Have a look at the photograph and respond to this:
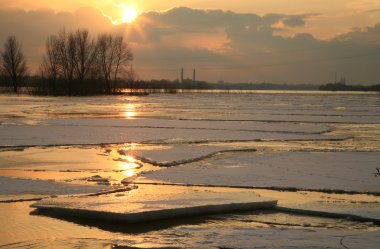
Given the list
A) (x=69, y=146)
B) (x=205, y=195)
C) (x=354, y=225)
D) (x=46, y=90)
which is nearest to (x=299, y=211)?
(x=354, y=225)

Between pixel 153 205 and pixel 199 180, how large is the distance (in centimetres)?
223

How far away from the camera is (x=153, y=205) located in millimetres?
6637

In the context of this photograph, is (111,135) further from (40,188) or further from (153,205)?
(153,205)

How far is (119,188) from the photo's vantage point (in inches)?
314

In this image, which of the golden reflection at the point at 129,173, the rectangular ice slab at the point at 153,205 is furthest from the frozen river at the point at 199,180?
the rectangular ice slab at the point at 153,205

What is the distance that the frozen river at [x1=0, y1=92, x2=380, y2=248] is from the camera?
5543mm

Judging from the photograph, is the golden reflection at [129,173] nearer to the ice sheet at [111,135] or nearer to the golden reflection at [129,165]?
the golden reflection at [129,165]

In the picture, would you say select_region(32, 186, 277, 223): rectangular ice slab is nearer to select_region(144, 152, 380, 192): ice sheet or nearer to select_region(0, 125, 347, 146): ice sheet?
select_region(144, 152, 380, 192): ice sheet

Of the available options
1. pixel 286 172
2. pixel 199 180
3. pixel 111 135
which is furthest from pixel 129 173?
pixel 111 135

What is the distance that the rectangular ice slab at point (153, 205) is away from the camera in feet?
20.8

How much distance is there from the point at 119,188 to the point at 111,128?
11.1m

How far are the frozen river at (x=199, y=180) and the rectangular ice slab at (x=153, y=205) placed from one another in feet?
0.49

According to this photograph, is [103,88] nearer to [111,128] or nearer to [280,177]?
[111,128]

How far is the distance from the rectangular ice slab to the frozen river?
0.15 metres
